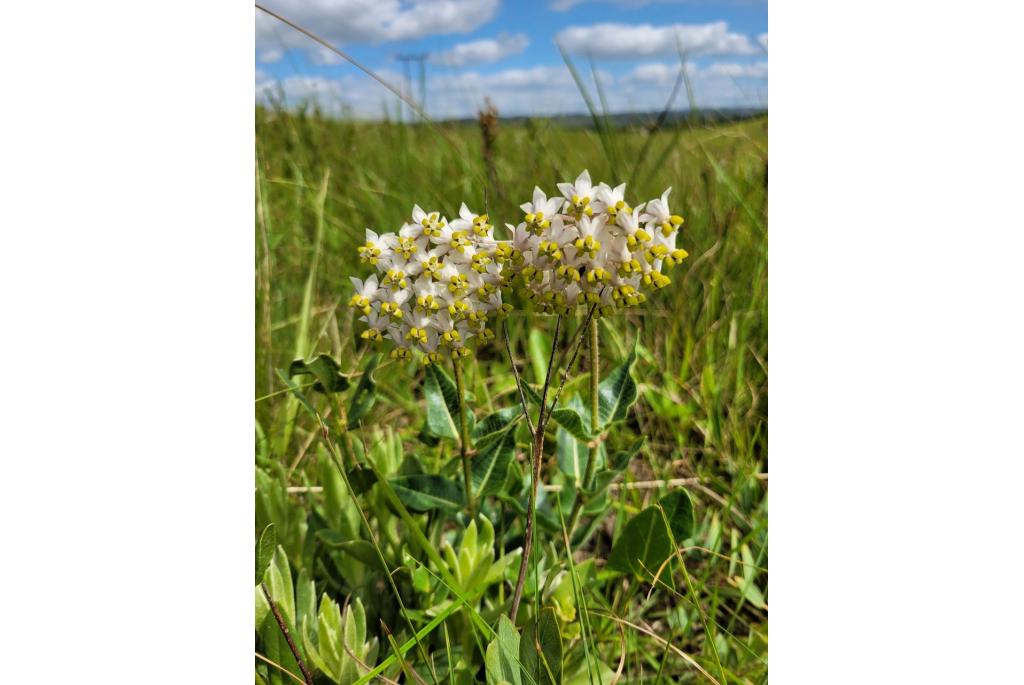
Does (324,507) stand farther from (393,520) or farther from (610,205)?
(610,205)

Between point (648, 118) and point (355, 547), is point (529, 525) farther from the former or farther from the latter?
point (648, 118)

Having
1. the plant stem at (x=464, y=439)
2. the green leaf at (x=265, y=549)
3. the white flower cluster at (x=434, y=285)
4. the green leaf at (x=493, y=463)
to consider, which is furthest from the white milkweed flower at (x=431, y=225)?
the green leaf at (x=265, y=549)

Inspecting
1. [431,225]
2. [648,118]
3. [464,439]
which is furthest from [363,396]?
[648,118]

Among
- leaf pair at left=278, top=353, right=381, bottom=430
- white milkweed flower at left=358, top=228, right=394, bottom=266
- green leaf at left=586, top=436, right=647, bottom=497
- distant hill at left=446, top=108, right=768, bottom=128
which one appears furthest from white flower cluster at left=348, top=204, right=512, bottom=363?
distant hill at left=446, top=108, right=768, bottom=128

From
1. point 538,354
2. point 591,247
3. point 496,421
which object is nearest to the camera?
point 591,247

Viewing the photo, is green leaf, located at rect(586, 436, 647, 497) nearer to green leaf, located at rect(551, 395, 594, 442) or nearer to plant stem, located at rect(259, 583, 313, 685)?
green leaf, located at rect(551, 395, 594, 442)
